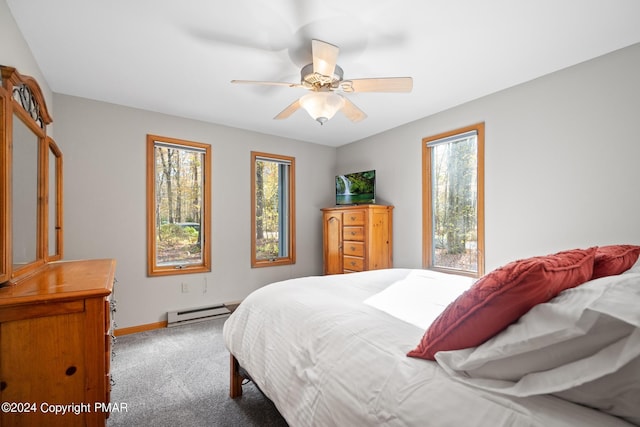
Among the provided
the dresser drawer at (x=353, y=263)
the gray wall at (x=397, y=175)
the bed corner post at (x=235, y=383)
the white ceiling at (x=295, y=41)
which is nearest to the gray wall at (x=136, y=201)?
the gray wall at (x=397, y=175)

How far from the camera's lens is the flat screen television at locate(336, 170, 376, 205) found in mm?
4258

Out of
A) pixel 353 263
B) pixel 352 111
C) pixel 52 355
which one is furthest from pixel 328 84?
pixel 353 263

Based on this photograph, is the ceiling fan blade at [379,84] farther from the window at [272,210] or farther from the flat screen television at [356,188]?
the window at [272,210]

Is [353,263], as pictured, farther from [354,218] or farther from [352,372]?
[352,372]

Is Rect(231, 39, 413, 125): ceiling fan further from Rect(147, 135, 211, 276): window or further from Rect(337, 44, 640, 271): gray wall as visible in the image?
Rect(147, 135, 211, 276): window

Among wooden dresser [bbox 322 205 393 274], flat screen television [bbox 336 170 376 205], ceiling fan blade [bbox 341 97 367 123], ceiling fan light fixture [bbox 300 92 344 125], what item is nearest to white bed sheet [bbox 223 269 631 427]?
ceiling fan light fixture [bbox 300 92 344 125]

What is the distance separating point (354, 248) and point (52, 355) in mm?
3258

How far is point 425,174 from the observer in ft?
12.2

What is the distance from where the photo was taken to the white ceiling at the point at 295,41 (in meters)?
1.84

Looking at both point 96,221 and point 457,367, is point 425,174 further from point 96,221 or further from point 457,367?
point 96,221

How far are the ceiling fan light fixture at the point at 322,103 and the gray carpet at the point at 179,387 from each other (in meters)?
2.14

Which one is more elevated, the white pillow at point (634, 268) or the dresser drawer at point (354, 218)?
the dresser drawer at point (354, 218)

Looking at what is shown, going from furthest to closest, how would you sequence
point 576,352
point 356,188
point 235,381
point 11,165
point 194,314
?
point 356,188 → point 194,314 → point 235,381 → point 11,165 → point 576,352

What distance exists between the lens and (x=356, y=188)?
447 centimetres
